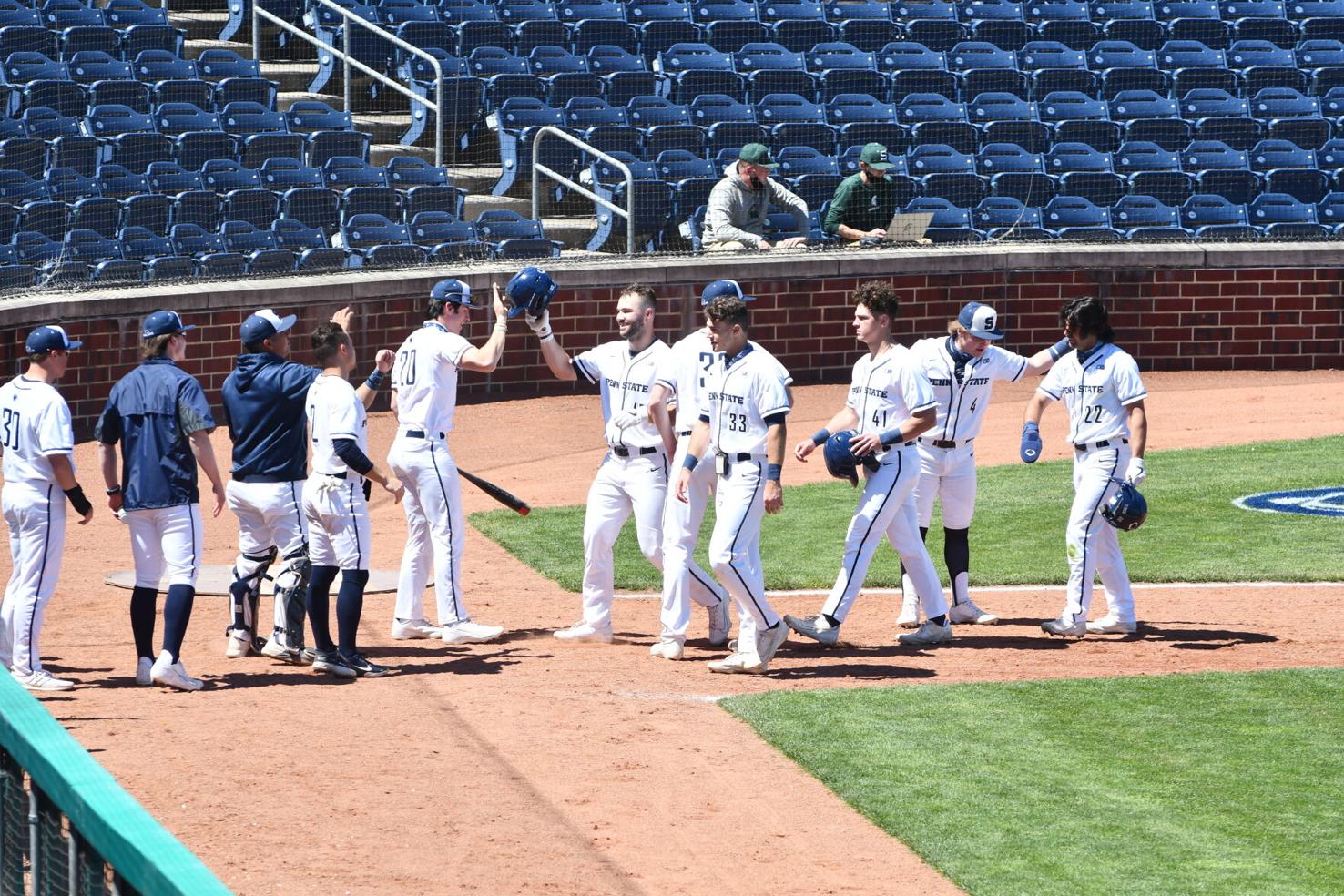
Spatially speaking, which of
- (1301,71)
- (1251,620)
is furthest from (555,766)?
(1301,71)

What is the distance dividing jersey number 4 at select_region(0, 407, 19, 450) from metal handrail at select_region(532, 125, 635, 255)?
995cm

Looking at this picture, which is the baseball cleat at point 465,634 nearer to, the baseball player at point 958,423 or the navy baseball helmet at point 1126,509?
the baseball player at point 958,423

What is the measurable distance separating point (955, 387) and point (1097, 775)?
2960 millimetres

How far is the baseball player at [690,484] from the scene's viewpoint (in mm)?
8969

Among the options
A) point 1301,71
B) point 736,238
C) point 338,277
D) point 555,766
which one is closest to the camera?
point 555,766

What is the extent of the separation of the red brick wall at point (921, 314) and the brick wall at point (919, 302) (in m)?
0.01

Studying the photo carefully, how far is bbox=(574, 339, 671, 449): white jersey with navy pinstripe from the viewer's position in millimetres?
9203

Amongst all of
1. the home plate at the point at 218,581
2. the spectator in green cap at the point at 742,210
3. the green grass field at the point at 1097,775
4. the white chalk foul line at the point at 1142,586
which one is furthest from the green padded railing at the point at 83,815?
the spectator in green cap at the point at 742,210

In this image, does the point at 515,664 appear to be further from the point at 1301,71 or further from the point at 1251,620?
the point at 1301,71

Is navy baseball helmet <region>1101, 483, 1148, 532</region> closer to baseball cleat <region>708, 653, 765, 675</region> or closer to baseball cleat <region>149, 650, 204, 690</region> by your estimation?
baseball cleat <region>708, 653, 765, 675</region>

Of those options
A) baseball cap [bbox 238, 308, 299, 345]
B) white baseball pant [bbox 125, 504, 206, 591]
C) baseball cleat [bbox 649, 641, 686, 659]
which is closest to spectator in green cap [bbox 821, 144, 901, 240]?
baseball cleat [bbox 649, 641, 686, 659]

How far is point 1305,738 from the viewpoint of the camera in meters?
7.70

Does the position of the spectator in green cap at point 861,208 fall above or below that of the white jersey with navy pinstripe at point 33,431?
above

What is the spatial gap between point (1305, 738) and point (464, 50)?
1463cm
